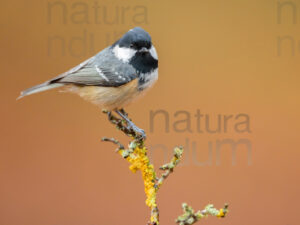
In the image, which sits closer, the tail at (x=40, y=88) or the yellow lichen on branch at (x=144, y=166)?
the yellow lichen on branch at (x=144, y=166)

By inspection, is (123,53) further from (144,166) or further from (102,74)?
(144,166)

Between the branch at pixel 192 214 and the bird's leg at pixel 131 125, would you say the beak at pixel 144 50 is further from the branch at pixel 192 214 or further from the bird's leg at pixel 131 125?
the branch at pixel 192 214

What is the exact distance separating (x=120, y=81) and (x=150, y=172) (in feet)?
0.94

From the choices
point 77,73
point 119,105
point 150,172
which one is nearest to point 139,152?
point 150,172

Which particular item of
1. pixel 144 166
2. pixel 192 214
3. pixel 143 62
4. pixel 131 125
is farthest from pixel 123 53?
pixel 192 214

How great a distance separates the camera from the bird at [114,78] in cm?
93

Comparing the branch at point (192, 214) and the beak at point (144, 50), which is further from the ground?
the beak at point (144, 50)

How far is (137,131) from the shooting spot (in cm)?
A: 93

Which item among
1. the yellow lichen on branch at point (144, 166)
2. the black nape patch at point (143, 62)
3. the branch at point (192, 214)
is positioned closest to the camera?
the branch at point (192, 214)

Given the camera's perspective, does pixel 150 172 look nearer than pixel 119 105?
Yes

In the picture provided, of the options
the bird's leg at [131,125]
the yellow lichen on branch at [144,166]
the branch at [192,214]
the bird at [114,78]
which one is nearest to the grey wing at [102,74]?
the bird at [114,78]

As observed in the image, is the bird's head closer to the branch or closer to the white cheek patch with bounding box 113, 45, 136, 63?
the white cheek patch with bounding box 113, 45, 136, 63

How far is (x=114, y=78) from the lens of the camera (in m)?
0.97

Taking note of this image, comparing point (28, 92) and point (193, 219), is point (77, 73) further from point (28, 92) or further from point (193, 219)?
point (193, 219)
